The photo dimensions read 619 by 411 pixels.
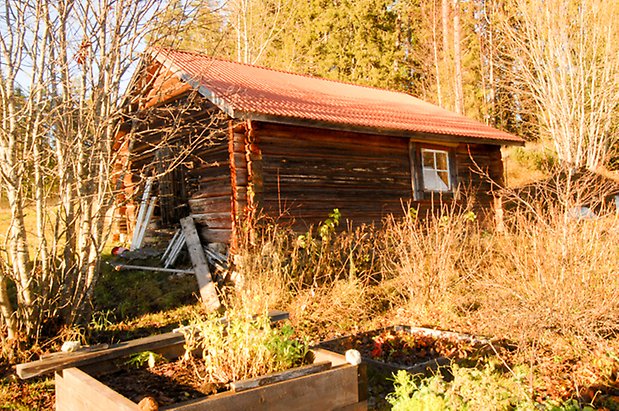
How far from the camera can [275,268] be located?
7.18 m

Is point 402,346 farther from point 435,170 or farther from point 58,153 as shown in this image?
point 435,170

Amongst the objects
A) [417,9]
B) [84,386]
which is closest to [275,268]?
[84,386]

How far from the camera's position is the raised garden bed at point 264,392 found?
101 inches

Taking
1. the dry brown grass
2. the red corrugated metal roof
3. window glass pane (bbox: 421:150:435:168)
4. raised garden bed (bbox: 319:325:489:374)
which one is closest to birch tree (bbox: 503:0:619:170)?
the red corrugated metal roof

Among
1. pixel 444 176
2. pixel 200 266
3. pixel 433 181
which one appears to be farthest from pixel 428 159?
pixel 200 266

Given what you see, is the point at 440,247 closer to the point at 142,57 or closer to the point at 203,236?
the point at 142,57

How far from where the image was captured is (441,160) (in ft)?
44.6

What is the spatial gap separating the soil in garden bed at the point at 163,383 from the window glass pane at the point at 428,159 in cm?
1065

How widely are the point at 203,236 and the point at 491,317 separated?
21.4 ft

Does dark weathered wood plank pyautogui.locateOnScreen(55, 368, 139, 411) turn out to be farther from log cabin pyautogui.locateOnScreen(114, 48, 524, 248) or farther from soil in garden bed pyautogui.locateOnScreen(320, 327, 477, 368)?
log cabin pyautogui.locateOnScreen(114, 48, 524, 248)

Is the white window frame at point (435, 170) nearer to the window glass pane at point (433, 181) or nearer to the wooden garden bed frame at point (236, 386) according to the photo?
the window glass pane at point (433, 181)

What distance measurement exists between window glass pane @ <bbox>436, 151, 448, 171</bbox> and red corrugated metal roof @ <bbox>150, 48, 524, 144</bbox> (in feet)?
2.26

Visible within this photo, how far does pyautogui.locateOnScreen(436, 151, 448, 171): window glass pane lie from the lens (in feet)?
44.3

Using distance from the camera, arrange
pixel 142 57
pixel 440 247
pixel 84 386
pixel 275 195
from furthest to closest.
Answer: pixel 275 195 < pixel 440 247 < pixel 142 57 < pixel 84 386
